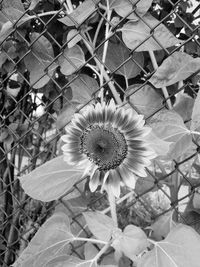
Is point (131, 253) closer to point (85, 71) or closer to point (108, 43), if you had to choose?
point (108, 43)

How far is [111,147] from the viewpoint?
3.13 feet

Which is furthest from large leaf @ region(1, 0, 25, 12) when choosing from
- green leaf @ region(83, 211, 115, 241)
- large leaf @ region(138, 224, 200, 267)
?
large leaf @ region(138, 224, 200, 267)

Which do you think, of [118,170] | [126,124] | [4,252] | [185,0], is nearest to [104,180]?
[118,170]

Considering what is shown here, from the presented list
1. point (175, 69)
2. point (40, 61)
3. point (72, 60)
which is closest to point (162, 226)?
point (175, 69)

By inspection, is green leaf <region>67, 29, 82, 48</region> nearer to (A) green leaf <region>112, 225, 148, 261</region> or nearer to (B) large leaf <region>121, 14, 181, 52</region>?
(B) large leaf <region>121, 14, 181, 52</region>

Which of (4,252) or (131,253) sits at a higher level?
(131,253)

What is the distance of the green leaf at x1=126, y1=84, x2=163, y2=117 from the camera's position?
1.14m

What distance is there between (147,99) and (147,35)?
0.17m

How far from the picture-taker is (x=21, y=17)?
134 centimetres

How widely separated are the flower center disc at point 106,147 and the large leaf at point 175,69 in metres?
0.18

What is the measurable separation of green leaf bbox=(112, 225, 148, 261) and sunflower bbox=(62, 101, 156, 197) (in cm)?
10

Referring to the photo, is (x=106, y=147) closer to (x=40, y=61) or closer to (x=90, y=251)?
(x=90, y=251)

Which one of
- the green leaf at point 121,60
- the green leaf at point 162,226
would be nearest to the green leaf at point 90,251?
the green leaf at point 162,226

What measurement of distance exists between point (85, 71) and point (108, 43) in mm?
281
